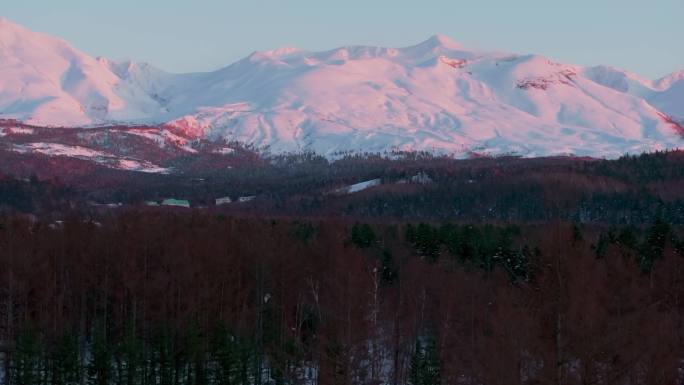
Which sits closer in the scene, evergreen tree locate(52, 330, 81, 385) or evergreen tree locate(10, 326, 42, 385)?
evergreen tree locate(10, 326, 42, 385)

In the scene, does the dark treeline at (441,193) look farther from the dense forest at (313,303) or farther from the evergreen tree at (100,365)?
the evergreen tree at (100,365)

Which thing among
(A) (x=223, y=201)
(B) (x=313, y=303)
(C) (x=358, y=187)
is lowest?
(A) (x=223, y=201)

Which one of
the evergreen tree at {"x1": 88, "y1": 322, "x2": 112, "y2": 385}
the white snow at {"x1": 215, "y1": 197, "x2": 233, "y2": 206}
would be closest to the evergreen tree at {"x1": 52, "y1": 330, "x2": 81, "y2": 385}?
the evergreen tree at {"x1": 88, "y1": 322, "x2": 112, "y2": 385}

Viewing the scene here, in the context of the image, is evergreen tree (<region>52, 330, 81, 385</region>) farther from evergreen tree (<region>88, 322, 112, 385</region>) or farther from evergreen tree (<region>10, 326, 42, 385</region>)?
evergreen tree (<region>10, 326, 42, 385</region>)

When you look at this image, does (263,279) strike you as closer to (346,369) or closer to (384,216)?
(346,369)

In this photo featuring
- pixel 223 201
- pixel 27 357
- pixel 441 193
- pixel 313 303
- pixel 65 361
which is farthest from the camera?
pixel 223 201

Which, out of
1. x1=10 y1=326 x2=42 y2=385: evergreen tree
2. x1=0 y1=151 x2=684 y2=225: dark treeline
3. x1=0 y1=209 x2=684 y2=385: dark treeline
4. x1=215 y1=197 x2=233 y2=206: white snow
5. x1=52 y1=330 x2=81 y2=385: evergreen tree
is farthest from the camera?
x1=215 y1=197 x2=233 y2=206: white snow

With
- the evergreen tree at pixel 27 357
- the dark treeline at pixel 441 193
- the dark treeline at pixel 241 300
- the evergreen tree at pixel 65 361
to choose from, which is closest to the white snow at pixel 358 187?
the dark treeline at pixel 441 193

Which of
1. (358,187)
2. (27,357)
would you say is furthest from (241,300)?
(358,187)

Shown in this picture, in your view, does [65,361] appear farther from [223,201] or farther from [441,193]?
[223,201]

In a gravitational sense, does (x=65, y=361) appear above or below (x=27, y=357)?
below

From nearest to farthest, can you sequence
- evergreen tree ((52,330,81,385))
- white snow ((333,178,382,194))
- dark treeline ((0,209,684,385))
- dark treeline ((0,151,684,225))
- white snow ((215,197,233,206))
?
dark treeline ((0,209,684,385)) < evergreen tree ((52,330,81,385)) < dark treeline ((0,151,684,225)) < white snow ((215,197,233,206)) < white snow ((333,178,382,194))
